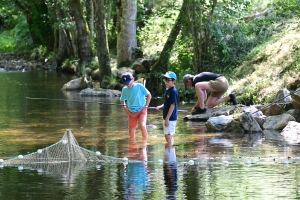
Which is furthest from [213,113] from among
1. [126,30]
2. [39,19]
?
[39,19]

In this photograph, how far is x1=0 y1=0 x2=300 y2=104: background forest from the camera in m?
19.9

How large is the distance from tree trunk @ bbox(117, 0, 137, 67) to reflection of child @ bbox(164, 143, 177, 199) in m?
15.9

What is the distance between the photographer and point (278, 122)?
1549cm

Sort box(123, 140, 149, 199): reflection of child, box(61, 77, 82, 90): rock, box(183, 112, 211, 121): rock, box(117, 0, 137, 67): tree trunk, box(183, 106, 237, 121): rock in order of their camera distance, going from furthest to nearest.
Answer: box(117, 0, 137, 67): tree trunk, box(61, 77, 82, 90): rock, box(183, 112, 211, 121): rock, box(183, 106, 237, 121): rock, box(123, 140, 149, 199): reflection of child

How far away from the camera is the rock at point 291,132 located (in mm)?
14022

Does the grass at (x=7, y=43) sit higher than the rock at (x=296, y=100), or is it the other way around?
the grass at (x=7, y=43)

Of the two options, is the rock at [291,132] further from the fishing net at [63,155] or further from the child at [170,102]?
the fishing net at [63,155]

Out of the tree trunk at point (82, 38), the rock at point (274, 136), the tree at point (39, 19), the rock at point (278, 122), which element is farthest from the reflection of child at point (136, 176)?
the tree at point (39, 19)

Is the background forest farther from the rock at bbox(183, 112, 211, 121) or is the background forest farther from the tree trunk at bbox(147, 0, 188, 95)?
the rock at bbox(183, 112, 211, 121)

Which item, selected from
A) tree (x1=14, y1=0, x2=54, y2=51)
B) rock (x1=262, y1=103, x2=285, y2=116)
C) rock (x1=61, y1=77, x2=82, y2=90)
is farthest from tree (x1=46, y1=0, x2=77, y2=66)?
rock (x1=262, y1=103, x2=285, y2=116)

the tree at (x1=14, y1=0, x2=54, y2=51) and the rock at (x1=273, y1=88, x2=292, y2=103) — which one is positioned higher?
the tree at (x1=14, y1=0, x2=54, y2=51)

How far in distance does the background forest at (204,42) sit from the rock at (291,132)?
3.25 m

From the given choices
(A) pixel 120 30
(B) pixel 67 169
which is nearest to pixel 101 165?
(B) pixel 67 169

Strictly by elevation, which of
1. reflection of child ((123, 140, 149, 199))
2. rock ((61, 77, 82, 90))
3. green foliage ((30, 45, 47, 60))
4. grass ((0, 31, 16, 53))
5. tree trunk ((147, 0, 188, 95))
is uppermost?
grass ((0, 31, 16, 53))
